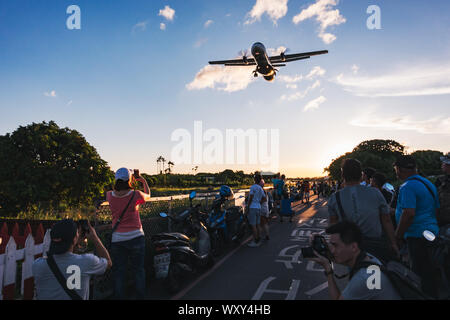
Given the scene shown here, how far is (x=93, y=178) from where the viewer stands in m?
12.8

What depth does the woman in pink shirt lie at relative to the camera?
13.5 feet

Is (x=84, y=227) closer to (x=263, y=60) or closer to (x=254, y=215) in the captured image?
(x=254, y=215)

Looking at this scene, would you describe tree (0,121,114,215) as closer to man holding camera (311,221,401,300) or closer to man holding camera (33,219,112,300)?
man holding camera (33,219,112,300)

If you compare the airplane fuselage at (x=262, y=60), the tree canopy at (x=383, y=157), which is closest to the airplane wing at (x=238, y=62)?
the airplane fuselage at (x=262, y=60)

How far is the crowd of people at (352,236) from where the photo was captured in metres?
2.32

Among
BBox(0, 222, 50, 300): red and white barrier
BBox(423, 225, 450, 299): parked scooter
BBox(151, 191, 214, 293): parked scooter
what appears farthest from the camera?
BBox(151, 191, 214, 293): parked scooter

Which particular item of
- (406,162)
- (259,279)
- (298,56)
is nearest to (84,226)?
(259,279)

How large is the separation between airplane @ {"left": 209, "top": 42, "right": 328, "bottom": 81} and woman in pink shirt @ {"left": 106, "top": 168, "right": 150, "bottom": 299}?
24433 mm

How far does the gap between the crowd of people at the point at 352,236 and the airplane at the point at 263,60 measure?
77.8 feet

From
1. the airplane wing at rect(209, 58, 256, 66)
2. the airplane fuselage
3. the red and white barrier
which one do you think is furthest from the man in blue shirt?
the airplane wing at rect(209, 58, 256, 66)

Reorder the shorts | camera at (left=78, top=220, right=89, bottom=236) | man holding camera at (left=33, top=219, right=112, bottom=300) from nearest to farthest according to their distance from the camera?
man holding camera at (left=33, top=219, right=112, bottom=300), camera at (left=78, top=220, right=89, bottom=236), the shorts

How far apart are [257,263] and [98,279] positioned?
3.48 metres

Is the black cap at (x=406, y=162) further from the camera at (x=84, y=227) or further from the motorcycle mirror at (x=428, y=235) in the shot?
the camera at (x=84, y=227)

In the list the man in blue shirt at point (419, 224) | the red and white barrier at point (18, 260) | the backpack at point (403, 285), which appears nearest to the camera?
the backpack at point (403, 285)
